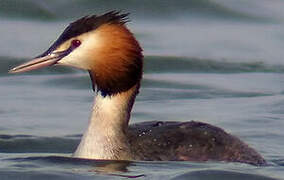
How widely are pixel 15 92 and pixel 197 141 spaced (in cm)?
398

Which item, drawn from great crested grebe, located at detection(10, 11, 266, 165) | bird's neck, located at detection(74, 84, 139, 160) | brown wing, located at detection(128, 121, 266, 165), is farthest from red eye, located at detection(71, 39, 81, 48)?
brown wing, located at detection(128, 121, 266, 165)

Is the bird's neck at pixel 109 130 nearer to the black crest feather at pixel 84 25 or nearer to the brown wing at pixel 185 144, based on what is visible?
the brown wing at pixel 185 144

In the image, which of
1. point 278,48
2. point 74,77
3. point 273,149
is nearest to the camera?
point 273,149

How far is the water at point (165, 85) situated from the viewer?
36.1ft

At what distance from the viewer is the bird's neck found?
35.7 ft

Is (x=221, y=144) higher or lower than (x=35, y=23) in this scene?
lower

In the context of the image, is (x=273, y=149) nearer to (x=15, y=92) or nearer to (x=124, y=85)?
(x=124, y=85)

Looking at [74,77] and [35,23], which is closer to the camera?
[74,77]

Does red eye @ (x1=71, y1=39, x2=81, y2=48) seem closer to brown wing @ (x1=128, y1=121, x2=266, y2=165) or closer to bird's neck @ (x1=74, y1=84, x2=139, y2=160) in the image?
bird's neck @ (x1=74, y1=84, x2=139, y2=160)

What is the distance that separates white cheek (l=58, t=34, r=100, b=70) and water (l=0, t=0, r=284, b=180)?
2.59ft

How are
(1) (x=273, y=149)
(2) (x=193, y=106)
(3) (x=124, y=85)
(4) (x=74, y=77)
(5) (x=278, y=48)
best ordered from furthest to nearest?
(5) (x=278, y=48) < (4) (x=74, y=77) < (2) (x=193, y=106) < (1) (x=273, y=149) < (3) (x=124, y=85)

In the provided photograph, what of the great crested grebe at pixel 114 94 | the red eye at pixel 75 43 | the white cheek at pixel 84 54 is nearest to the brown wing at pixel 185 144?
the great crested grebe at pixel 114 94

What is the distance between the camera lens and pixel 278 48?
16953 millimetres

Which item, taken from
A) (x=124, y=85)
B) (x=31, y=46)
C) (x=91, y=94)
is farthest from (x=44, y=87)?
(x=124, y=85)
